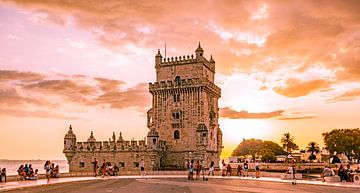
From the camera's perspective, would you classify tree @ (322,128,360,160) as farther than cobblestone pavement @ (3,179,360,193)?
Yes

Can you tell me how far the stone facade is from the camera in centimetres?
6538

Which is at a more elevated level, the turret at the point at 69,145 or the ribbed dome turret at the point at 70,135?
the ribbed dome turret at the point at 70,135

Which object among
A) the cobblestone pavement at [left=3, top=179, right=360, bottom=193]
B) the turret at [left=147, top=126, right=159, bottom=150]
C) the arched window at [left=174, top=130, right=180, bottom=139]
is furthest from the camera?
the arched window at [left=174, top=130, right=180, bottom=139]

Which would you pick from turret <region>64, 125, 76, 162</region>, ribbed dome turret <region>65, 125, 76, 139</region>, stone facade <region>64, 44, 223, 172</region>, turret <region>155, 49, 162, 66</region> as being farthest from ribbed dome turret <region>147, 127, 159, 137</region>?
ribbed dome turret <region>65, 125, 76, 139</region>

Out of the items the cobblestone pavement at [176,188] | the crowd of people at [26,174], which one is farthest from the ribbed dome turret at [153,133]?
the cobblestone pavement at [176,188]

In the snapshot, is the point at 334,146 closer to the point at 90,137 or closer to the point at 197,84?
the point at 197,84

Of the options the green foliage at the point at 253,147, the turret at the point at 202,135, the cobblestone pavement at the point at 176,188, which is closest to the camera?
the cobblestone pavement at the point at 176,188

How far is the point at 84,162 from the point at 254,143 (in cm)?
9798

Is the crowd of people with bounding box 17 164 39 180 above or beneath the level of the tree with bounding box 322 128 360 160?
beneath

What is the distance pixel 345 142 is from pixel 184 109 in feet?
168

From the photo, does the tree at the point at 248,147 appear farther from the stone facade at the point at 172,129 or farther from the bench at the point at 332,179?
the bench at the point at 332,179

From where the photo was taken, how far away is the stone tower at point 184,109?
217 ft

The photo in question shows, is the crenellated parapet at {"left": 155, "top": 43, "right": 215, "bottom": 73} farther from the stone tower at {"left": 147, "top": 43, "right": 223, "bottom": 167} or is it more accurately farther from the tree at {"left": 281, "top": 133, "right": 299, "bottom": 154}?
the tree at {"left": 281, "top": 133, "right": 299, "bottom": 154}

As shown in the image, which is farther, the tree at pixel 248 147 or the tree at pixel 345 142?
the tree at pixel 248 147
